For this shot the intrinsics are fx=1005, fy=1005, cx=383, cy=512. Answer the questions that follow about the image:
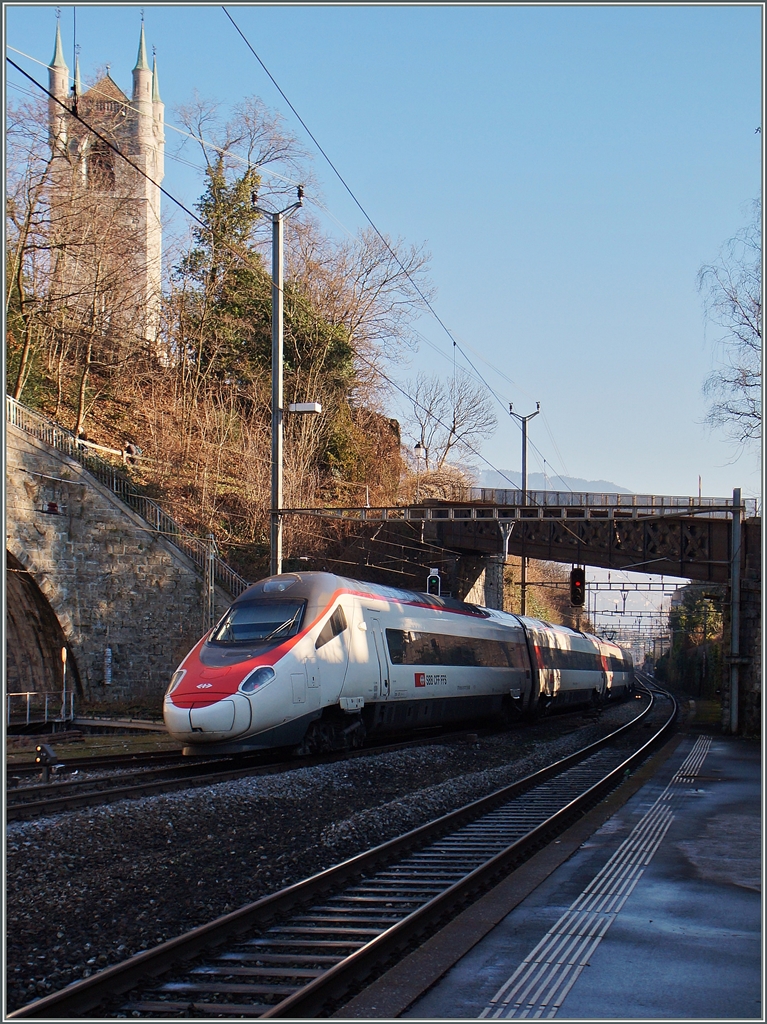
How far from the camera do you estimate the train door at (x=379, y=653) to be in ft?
58.1

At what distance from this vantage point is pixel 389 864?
363 inches

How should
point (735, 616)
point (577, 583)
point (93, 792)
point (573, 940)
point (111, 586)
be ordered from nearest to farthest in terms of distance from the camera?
point (573, 940) < point (93, 792) < point (735, 616) < point (111, 586) < point (577, 583)

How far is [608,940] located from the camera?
6.63 m

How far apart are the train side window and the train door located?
3.72ft

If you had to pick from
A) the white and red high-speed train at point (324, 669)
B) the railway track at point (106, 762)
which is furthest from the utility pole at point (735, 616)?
the railway track at point (106, 762)

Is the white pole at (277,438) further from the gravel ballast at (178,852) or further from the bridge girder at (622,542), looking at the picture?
the bridge girder at (622,542)

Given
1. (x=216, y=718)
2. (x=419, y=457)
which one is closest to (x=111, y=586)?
(x=216, y=718)

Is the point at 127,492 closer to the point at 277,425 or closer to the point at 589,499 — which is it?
the point at 277,425

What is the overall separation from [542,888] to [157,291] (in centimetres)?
4009

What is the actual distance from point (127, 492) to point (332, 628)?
17868 millimetres

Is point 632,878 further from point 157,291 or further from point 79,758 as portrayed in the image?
point 157,291

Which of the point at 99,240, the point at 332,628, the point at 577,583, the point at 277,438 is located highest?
the point at 99,240

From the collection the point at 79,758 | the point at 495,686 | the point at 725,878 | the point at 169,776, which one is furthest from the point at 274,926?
the point at 495,686

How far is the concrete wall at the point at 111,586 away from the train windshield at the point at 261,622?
1471 centimetres
